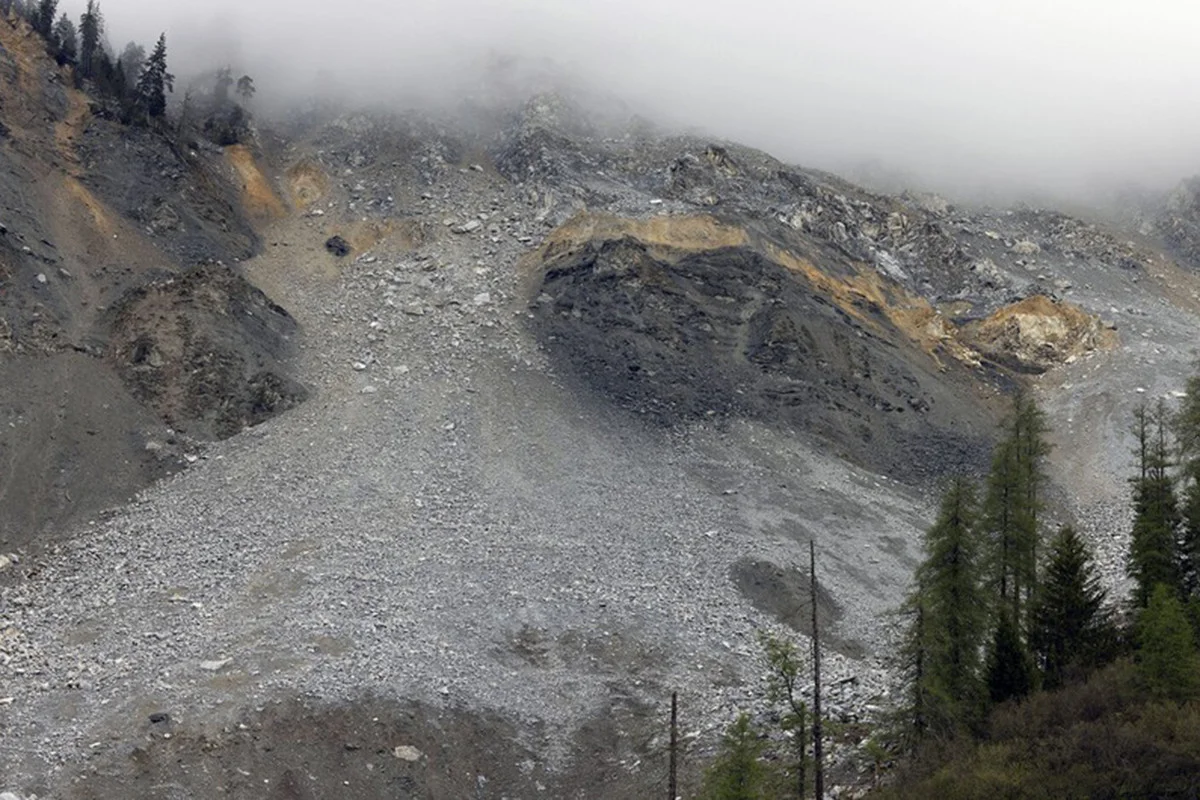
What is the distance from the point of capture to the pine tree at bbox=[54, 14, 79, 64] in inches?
2692

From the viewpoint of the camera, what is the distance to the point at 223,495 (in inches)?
1609

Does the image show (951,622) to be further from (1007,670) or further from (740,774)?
(740,774)

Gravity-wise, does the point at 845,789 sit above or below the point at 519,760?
above

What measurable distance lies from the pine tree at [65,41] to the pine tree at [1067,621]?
225 feet

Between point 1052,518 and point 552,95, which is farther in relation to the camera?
point 552,95

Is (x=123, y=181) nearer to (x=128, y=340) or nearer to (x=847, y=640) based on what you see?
(x=128, y=340)

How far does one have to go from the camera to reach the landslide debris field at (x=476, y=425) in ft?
98.9

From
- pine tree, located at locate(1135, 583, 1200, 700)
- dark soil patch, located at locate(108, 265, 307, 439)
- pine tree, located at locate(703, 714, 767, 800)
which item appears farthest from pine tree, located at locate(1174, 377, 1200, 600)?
dark soil patch, located at locate(108, 265, 307, 439)

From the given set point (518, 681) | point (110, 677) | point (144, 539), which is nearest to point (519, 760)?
point (518, 681)

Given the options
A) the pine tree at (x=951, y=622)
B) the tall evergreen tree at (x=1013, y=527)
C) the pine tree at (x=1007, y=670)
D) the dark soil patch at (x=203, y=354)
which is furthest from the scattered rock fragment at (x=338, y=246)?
the pine tree at (x=1007, y=670)

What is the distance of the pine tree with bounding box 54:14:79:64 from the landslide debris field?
9.20ft

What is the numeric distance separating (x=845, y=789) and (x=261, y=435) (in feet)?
102

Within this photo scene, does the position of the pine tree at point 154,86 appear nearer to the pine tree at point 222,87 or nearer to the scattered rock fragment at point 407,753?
the pine tree at point 222,87

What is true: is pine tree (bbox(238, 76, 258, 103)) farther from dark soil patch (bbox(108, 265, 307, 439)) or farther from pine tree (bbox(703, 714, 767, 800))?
pine tree (bbox(703, 714, 767, 800))
